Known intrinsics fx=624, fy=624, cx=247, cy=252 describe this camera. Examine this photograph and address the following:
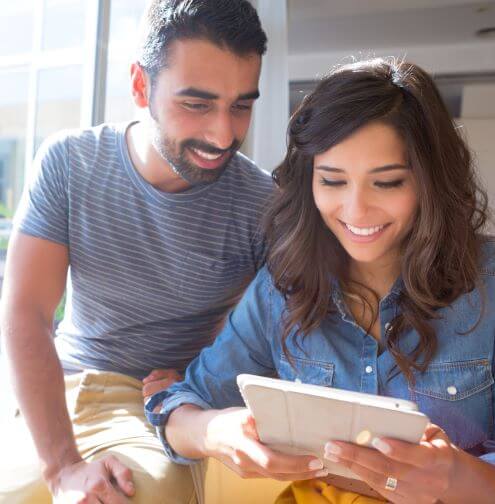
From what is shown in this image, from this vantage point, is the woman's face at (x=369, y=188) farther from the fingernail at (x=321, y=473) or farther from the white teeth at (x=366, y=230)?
the fingernail at (x=321, y=473)

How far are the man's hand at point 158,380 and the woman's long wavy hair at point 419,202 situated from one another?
0.32 meters

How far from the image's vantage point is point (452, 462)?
807mm

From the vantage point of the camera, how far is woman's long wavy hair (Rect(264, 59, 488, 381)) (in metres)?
0.97

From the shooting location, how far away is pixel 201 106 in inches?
49.0

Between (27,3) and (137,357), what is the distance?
104cm

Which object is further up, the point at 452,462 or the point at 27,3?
the point at 27,3

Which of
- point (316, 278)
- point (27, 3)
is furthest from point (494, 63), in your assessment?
point (316, 278)

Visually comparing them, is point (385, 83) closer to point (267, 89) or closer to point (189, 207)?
point (189, 207)

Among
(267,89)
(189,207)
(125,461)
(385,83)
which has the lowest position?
(125,461)

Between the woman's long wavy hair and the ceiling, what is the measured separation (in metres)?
2.44

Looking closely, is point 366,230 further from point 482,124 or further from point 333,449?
point 482,124

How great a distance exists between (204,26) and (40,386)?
78cm

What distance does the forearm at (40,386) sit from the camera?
1155 millimetres

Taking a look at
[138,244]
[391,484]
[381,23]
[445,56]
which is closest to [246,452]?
[391,484]
